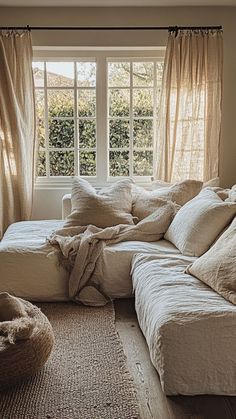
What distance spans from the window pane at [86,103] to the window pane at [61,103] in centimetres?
8

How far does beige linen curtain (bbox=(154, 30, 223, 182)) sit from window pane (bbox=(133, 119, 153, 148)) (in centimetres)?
27

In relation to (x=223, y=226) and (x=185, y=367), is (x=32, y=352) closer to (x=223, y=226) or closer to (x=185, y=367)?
(x=185, y=367)

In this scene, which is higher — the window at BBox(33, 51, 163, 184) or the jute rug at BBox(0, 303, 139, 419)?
the window at BBox(33, 51, 163, 184)

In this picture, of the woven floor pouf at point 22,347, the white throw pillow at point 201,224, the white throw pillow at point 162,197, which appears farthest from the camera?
the white throw pillow at point 162,197

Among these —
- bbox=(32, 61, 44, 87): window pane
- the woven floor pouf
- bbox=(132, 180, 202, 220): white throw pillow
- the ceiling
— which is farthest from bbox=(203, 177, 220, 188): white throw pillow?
the woven floor pouf

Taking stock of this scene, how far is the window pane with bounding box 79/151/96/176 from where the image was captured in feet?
16.3

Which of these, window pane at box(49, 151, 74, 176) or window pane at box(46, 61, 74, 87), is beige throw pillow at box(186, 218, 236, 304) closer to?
window pane at box(49, 151, 74, 176)

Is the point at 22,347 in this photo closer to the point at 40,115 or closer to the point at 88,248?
the point at 88,248

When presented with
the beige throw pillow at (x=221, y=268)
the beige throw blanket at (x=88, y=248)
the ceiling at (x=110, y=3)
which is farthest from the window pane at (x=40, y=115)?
the beige throw pillow at (x=221, y=268)

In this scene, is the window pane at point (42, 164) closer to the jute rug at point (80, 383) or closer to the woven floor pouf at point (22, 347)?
the jute rug at point (80, 383)

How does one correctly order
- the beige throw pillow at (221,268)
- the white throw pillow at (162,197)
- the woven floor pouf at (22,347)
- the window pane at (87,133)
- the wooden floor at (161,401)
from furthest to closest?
1. the window pane at (87,133)
2. the white throw pillow at (162,197)
3. the beige throw pillow at (221,268)
4. the woven floor pouf at (22,347)
5. the wooden floor at (161,401)

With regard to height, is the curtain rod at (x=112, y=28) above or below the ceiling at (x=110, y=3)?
below

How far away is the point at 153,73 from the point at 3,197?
188 centimetres

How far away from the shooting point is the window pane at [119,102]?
488cm
